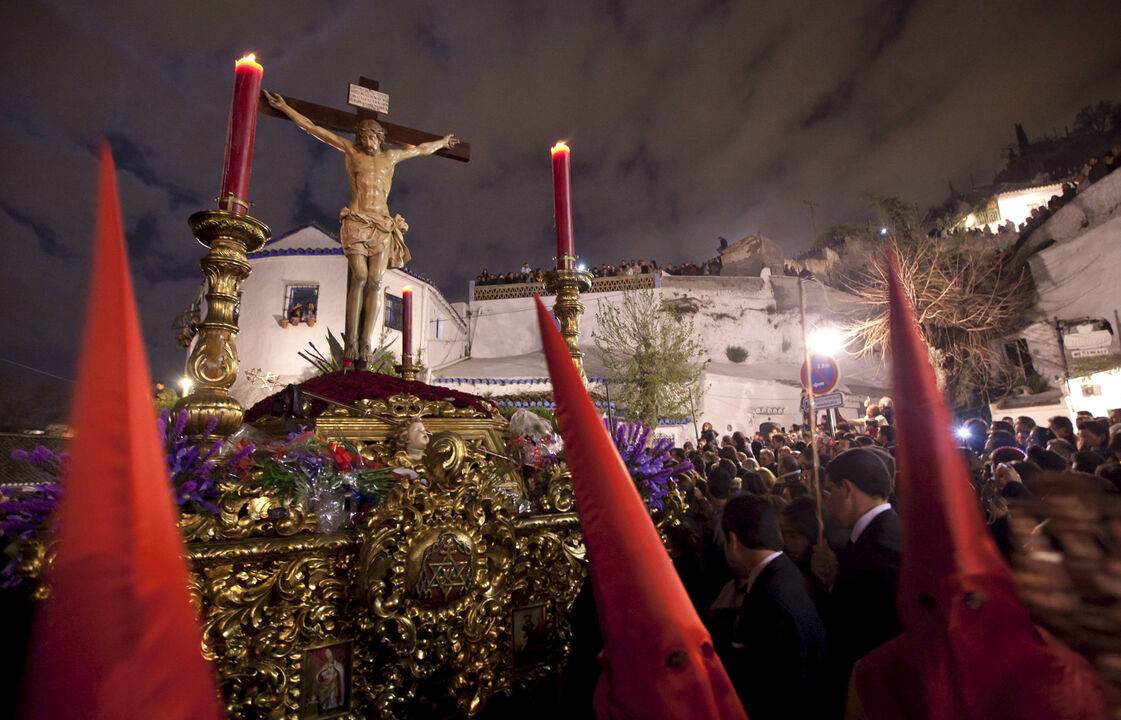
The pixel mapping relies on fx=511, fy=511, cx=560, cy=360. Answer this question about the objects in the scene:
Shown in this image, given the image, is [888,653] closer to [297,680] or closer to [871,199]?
[297,680]

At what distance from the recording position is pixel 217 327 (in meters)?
1.80

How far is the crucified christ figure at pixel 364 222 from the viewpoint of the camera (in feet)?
12.3

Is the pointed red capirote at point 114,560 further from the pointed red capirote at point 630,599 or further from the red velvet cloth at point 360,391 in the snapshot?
the red velvet cloth at point 360,391

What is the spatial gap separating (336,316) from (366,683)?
1482 cm

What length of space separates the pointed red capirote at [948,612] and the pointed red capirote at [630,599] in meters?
0.37

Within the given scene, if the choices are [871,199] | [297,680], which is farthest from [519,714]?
[871,199]

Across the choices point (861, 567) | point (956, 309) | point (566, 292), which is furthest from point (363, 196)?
point (956, 309)

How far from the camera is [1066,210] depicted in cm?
1878

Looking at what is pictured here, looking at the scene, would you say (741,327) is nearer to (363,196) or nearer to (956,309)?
(956,309)

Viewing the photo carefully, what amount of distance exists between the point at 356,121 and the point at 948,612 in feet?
15.0

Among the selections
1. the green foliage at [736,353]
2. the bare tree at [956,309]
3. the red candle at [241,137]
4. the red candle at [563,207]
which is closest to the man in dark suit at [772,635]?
the red candle at [563,207]

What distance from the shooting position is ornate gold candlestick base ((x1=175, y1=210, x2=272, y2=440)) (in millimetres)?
1738

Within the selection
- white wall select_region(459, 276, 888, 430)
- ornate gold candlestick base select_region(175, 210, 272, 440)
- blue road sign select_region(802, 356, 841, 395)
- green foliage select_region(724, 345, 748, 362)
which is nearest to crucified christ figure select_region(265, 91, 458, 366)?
ornate gold candlestick base select_region(175, 210, 272, 440)

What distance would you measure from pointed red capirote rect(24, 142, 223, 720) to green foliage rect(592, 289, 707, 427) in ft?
53.0
